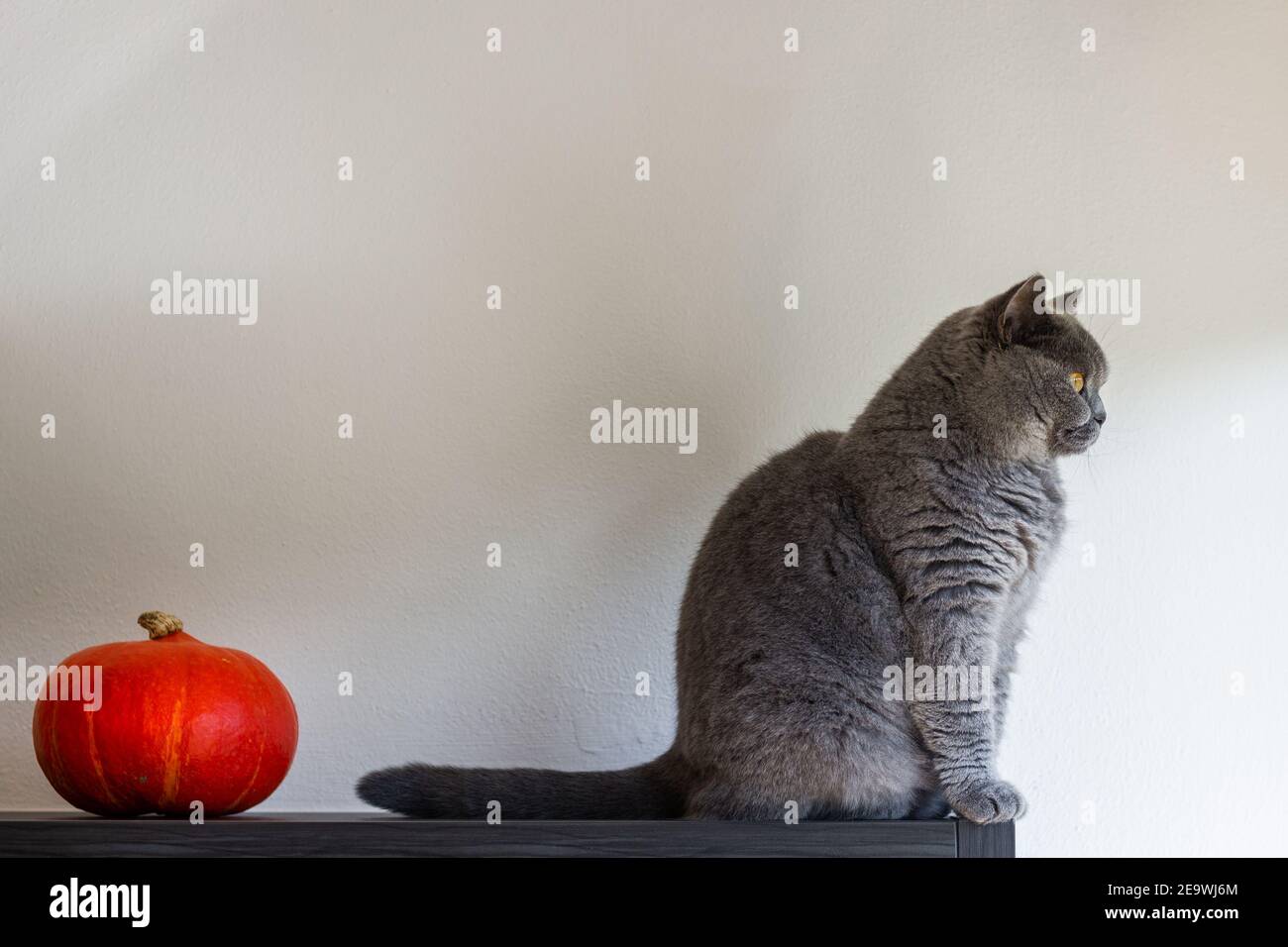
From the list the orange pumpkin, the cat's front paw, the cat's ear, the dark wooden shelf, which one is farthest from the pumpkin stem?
the cat's ear

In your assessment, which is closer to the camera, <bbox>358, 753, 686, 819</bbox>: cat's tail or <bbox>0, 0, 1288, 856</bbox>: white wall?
<bbox>358, 753, 686, 819</bbox>: cat's tail

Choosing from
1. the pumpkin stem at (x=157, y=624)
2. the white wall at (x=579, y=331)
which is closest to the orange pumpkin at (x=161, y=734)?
the pumpkin stem at (x=157, y=624)

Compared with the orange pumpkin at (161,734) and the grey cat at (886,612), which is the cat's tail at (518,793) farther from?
the orange pumpkin at (161,734)

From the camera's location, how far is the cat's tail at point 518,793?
1278 millimetres

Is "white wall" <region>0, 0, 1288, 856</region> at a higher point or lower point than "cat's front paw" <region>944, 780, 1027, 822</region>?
higher

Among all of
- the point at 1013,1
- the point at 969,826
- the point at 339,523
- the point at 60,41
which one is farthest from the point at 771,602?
the point at 60,41

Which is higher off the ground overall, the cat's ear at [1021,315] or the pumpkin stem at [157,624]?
the cat's ear at [1021,315]

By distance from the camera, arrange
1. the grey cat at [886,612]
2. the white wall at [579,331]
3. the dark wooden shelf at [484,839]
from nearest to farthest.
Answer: the dark wooden shelf at [484,839] → the grey cat at [886,612] → the white wall at [579,331]

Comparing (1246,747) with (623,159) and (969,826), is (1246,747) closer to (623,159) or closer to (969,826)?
(969,826)

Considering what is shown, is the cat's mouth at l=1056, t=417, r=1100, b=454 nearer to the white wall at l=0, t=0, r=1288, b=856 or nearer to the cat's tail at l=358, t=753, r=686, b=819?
the white wall at l=0, t=0, r=1288, b=856

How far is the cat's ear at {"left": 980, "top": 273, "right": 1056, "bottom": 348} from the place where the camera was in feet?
4.17

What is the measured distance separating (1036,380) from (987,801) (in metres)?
0.43

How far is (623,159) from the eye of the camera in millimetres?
1662
